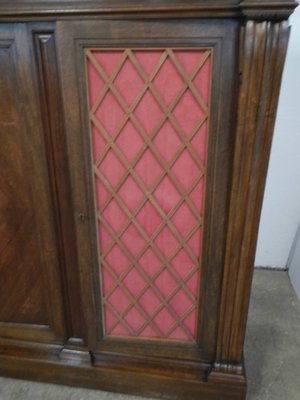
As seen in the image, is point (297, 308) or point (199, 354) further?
point (297, 308)

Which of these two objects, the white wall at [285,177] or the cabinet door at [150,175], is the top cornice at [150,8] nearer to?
the cabinet door at [150,175]

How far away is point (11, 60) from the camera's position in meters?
0.91

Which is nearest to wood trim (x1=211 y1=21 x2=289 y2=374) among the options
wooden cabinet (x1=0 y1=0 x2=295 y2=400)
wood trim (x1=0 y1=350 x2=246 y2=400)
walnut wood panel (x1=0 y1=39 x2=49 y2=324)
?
wooden cabinet (x1=0 y1=0 x2=295 y2=400)

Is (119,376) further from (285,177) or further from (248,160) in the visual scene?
(285,177)

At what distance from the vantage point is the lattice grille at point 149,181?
2.85 ft

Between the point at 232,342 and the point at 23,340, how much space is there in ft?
2.46

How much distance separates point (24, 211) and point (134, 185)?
369 mm

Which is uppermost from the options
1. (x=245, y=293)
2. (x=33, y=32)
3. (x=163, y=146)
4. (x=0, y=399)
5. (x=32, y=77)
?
(x=33, y=32)

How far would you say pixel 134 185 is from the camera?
0.99 metres

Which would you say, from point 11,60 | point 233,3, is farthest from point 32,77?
point 233,3

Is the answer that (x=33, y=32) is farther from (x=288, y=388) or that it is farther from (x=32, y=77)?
(x=288, y=388)

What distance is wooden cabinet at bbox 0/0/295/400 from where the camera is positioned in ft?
2.70

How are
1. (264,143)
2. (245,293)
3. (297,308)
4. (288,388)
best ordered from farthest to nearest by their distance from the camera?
(297,308) → (288,388) → (245,293) → (264,143)

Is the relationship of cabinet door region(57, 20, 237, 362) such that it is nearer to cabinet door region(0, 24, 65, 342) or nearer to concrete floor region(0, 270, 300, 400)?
cabinet door region(0, 24, 65, 342)
